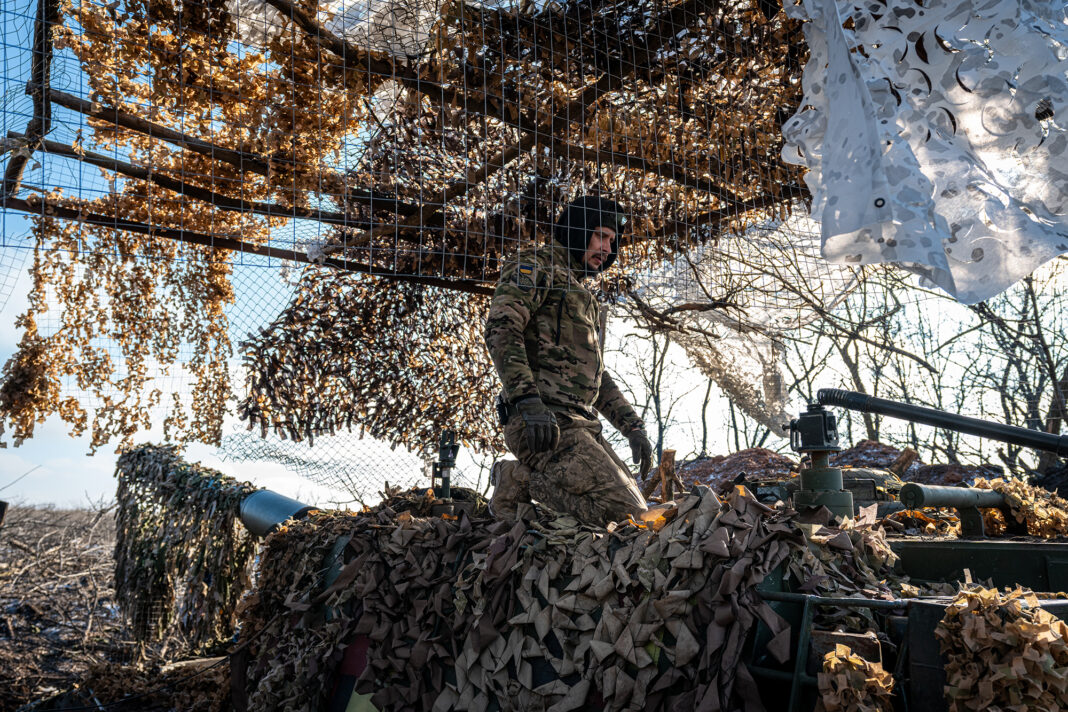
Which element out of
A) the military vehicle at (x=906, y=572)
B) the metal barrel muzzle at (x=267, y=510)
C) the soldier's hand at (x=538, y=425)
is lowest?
the metal barrel muzzle at (x=267, y=510)

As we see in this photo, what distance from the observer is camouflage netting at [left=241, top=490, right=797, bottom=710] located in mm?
1978

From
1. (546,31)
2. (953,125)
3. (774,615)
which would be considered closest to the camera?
(774,615)

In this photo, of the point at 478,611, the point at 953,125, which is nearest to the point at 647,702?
the point at 478,611

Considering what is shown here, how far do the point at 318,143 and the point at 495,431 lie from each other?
4069mm

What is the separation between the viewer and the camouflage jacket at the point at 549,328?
3.67m

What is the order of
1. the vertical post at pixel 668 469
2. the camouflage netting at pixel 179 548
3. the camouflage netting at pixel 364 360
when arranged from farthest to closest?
the camouflage netting at pixel 364 360 < the camouflage netting at pixel 179 548 < the vertical post at pixel 668 469

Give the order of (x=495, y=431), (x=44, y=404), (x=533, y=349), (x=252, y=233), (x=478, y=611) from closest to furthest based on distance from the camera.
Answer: (x=478, y=611)
(x=533, y=349)
(x=252, y=233)
(x=44, y=404)
(x=495, y=431)

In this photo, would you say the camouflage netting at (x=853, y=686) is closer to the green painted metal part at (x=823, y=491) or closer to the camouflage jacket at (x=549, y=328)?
the green painted metal part at (x=823, y=491)

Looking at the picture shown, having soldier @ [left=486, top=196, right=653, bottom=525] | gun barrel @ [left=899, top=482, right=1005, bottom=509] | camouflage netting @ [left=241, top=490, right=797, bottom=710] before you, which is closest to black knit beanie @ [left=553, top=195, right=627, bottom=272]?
soldier @ [left=486, top=196, right=653, bottom=525]

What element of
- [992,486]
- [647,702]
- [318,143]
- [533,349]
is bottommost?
[647,702]

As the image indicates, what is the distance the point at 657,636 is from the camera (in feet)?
6.70

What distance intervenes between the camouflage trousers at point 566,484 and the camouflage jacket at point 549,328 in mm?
356

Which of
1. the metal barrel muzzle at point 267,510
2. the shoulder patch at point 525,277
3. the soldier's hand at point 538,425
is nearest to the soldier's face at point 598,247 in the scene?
the shoulder patch at point 525,277

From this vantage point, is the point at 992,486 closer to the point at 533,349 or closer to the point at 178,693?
the point at 533,349
